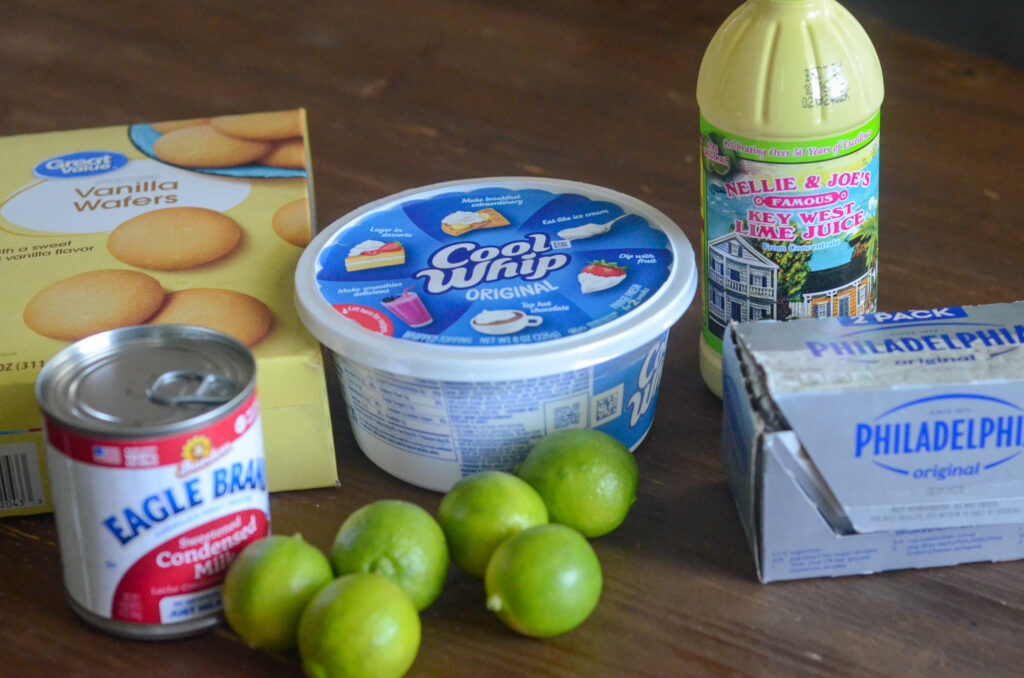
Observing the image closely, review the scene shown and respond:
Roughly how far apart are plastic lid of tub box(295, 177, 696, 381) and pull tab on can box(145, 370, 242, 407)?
13cm

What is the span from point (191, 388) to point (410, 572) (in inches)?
7.2

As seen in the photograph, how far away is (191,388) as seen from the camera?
779 millimetres

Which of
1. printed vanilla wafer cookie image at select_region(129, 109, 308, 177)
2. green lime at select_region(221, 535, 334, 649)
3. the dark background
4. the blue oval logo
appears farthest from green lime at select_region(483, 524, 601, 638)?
the dark background

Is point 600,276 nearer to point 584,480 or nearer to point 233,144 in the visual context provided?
point 584,480

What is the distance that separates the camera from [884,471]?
2.63 ft

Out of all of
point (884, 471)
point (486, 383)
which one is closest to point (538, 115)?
point (486, 383)

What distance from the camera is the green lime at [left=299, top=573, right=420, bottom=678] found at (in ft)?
2.31

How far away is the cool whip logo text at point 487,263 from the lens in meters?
0.96

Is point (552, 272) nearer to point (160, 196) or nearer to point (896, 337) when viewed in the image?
point (896, 337)

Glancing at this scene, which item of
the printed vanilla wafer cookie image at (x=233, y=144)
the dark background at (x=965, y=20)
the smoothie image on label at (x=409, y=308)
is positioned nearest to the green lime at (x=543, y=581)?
the smoothie image on label at (x=409, y=308)

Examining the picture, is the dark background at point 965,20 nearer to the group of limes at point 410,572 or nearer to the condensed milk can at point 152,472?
the group of limes at point 410,572

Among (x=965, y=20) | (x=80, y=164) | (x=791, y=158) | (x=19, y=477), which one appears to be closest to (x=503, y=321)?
(x=791, y=158)

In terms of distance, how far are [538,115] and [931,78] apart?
0.50 m

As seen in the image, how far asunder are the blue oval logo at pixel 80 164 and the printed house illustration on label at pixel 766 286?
590 mm
